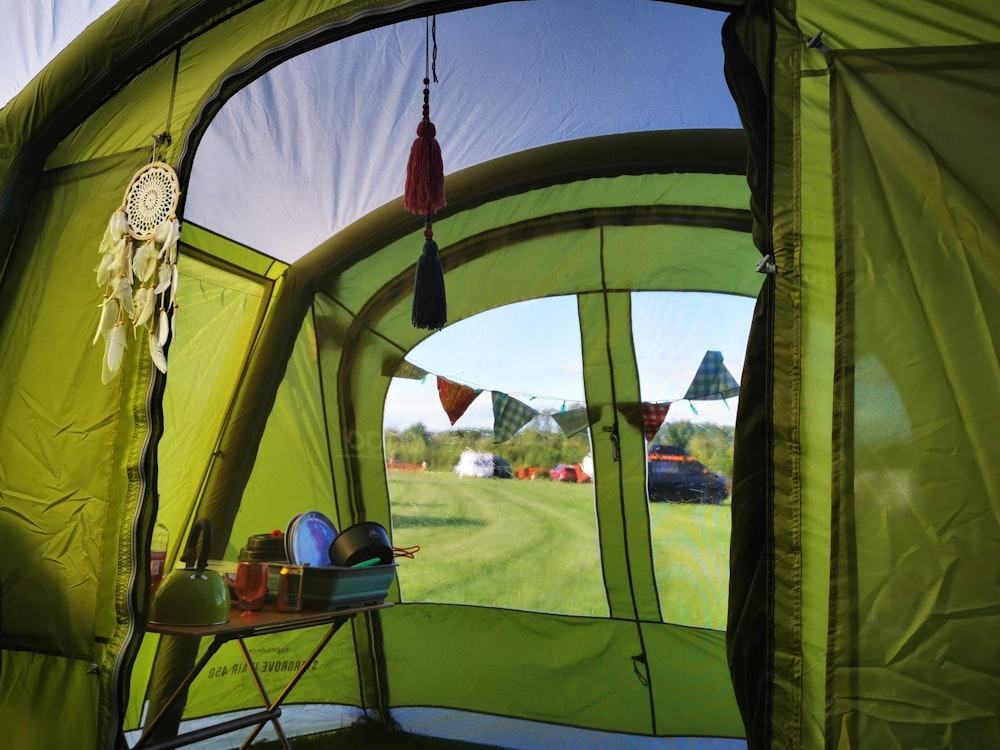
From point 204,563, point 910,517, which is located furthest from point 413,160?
point 910,517

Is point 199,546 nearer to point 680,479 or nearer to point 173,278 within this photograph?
point 173,278

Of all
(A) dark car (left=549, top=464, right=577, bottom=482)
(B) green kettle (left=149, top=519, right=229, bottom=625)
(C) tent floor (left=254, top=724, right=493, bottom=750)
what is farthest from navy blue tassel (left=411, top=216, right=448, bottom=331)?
(C) tent floor (left=254, top=724, right=493, bottom=750)

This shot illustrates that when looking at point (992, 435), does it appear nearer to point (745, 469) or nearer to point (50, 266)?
point (745, 469)

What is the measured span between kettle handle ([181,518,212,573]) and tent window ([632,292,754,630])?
1.47m

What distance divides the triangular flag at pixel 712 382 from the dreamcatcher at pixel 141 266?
1.70 m

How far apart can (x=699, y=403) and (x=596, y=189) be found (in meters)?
0.83

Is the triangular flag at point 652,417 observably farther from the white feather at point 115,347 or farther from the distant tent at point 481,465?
the white feather at point 115,347

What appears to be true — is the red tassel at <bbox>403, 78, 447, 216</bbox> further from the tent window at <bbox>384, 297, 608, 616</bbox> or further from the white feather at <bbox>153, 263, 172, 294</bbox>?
the white feather at <bbox>153, 263, 172, 294</bbox>

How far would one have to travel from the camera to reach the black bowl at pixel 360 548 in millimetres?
2517

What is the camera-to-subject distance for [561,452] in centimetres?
298

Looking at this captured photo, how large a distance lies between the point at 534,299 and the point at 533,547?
0.90 m

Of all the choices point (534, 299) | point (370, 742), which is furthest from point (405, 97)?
point (370, 742)

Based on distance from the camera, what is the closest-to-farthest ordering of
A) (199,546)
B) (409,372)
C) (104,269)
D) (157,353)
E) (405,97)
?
(157,353) → (104,269) → (199,546) → (405,97) → (409,372)

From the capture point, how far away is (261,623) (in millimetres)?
2104
